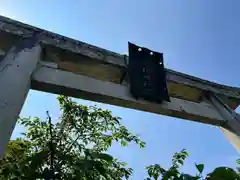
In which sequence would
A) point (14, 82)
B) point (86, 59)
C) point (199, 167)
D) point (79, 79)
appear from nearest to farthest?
1. point (199, 167)
2. point (14, 82)
3. point (79, 79)
4. point (86, 59)

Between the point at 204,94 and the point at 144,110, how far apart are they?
84 centimetres

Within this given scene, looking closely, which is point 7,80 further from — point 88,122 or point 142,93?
point 88,122

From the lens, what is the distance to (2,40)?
6.81 ft

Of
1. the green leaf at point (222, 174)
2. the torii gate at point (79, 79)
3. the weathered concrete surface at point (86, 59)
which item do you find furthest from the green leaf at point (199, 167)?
the weathered concrete surface at point (86, 59)

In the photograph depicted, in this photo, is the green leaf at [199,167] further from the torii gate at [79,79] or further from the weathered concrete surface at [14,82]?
the torii gate at [79,79]

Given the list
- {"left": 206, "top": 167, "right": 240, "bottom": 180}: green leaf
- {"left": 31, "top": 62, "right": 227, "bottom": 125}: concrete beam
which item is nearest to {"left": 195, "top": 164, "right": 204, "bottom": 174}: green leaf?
{"left": 206, "top": 167, "right": 240, "bottom": 180}: green leaf

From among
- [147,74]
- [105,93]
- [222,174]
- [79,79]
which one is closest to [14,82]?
[79,79]

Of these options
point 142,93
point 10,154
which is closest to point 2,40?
point 10,154

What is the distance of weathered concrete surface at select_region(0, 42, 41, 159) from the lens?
4.45 ft

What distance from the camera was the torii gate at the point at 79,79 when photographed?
5.67 feet

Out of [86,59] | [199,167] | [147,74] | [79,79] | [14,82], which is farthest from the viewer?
[147,74]

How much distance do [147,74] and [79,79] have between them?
706mm

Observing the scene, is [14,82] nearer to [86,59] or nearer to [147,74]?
[86,59]

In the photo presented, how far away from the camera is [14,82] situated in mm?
1630
